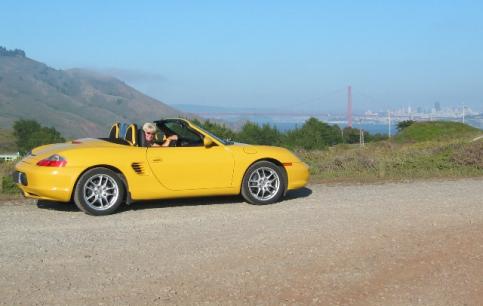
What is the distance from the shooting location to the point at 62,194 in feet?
26.0

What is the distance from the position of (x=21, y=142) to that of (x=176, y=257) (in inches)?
4110

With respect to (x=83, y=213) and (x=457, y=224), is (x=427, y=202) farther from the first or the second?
(x=83, y=213)

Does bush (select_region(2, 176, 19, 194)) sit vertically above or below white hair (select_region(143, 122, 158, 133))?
below

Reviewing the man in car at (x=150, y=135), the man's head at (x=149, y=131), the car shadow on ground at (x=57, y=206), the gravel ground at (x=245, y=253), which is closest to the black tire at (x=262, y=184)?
the gravel ground at (x=245, y=253)

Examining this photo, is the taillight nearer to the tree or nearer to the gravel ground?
the gravel ground

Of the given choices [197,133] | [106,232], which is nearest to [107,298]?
[106,232]

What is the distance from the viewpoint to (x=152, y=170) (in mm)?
8422

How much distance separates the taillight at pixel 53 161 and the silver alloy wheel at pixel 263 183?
2634 mm

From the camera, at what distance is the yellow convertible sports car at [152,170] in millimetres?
7980

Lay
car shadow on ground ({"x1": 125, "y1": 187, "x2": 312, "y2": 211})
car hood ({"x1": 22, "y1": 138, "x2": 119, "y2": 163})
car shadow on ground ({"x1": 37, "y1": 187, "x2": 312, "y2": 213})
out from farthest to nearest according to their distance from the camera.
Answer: car shadow on ground ({"x1": 125, "y1": 187, "x2": 312, "y2": 211}) → car shadow on ground ({"x1": 37, "y1": 187, "x2": 312, "y2": 213}) → car hood ({"x1": 22, "y1": 138, "x2": 119, "y2": 163})

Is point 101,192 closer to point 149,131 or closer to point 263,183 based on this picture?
point 149,131

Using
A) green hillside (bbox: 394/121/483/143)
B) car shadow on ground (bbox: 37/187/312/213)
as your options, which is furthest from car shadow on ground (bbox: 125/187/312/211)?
green hillside (bbox: 394/121/483/143)

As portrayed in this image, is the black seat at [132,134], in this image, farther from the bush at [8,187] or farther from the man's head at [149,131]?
the bush at [8,187]

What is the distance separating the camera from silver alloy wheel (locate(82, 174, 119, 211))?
317 inches
